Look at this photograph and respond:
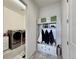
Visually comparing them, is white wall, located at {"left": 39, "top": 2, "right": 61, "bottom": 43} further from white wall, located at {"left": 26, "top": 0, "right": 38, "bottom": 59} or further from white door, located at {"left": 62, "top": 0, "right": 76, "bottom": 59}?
white door, located at {"left": 62, "top": 0, "right": 76, "bottom": 59}

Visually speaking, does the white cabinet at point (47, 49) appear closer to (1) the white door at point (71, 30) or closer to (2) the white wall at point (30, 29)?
(2) the white wall at point (30, 29)

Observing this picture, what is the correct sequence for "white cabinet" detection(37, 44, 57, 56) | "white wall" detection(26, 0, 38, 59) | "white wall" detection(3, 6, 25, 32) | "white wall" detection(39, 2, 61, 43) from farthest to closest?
"white wall" detection(3, 6, 25, 32)
"white wall" detection(39, 2, 61, 43)
"white cabinet" detection(37, 44, 57, 56)
"white wall" detection(26, 0, 38, 59)

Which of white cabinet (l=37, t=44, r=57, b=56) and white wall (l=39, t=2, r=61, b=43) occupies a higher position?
white wall (l=39, t=2, r=61, b=43)

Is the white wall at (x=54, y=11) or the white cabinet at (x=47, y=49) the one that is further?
the white wall at (x=54, y=11)

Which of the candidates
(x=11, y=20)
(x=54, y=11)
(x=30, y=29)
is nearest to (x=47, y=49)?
(x=30, y=29)

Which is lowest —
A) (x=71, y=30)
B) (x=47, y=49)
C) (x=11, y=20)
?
(x=47, y=49)

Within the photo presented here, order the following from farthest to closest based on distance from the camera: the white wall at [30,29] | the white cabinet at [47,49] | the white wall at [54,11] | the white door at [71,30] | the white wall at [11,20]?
the white wall at [11,20]
the white wall at [54,11]
the white cabinet at [47,49]
the white wall at [30,29]
the white door at [71,30]

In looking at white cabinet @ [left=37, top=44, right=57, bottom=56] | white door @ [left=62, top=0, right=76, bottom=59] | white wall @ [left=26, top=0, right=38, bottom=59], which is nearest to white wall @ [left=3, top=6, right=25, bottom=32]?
white wall @ [left=26, top=0, right=38, bottom=59]

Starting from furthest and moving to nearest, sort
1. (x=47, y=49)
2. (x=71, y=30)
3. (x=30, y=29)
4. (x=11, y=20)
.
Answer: (x=11, y=20)
(x=47, y=49)
(x=30, y=29)
(x=71, y=30)

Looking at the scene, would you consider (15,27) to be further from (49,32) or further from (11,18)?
(49,32)

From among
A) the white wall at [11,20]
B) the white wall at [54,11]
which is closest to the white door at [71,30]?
the white wall at [54,11]

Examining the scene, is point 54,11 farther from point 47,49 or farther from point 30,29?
point 47,49

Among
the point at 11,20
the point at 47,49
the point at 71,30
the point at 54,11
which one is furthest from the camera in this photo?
the point at 11,20

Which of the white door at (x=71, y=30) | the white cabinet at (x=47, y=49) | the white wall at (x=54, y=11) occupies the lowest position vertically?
the white cabinet at (x=47, y=49)
